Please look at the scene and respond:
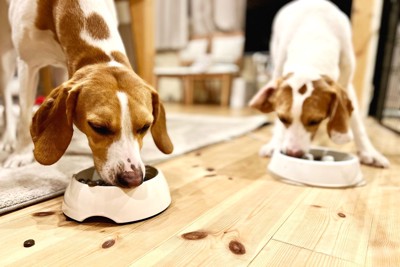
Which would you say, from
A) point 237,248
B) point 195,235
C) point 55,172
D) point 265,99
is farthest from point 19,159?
point 265,99

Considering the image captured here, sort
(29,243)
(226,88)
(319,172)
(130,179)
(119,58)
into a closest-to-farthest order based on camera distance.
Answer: (29,243), (130,179), (119,58), (319,172), (226,88)

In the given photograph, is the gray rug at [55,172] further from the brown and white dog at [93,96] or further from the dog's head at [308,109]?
the dog's head at [308,109]

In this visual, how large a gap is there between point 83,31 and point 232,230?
3.33 feet

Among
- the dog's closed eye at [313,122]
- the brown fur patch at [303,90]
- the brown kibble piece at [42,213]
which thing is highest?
the brown fur patch at [303,90]

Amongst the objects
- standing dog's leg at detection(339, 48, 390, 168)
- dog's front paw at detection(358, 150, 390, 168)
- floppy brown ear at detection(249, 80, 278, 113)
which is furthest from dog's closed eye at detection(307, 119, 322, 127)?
dog's front paw at detection(358, 150, 390, 168)

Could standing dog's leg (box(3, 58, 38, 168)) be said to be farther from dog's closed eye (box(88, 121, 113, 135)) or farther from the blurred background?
the blurred background

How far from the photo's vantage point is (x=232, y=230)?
1090 mm

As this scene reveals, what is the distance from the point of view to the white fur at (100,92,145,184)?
1.09 metres

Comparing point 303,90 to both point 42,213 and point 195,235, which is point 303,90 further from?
point 42,213

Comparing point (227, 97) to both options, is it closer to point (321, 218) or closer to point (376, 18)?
point (376, 18)

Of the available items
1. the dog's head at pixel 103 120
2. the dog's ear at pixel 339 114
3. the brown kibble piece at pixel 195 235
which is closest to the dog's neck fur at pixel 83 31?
the dog's head at pixel 103 120

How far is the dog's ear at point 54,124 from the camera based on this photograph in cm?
114

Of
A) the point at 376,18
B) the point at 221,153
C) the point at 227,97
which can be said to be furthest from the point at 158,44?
the point at 221,153

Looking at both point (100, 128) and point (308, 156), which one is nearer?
point (100, 128)
